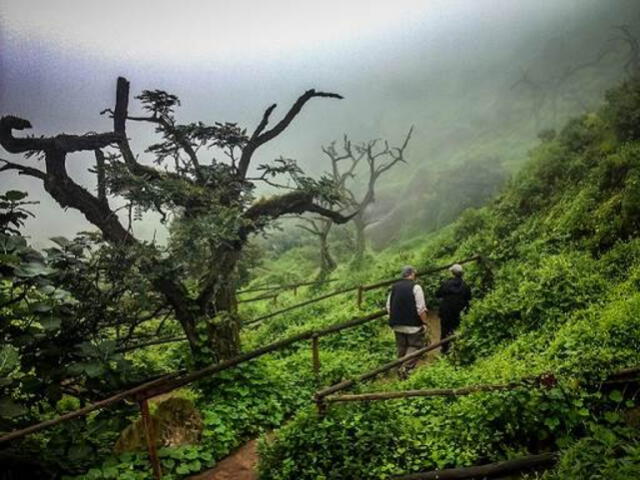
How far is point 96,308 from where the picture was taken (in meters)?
6.08

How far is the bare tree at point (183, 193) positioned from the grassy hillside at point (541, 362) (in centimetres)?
240

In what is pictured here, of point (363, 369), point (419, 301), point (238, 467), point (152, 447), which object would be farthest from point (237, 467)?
point (419, 301)

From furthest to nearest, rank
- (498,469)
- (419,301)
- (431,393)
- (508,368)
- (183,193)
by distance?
1. (419,301)
2. (183,193)
3. (508,368)
4. (431,393)
5. (498,469)

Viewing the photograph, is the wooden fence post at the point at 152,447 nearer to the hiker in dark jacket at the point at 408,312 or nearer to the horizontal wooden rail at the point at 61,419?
the horizontal wooden rail at the point at 61,419

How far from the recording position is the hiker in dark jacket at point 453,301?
28.2 ft

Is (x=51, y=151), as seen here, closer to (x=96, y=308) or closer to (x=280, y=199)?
(x=96, y=308)

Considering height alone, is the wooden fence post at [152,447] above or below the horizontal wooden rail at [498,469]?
above

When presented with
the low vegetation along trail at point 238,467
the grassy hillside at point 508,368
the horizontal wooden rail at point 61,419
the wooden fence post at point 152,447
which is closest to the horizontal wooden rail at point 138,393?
the horizontal wooden rail at point 61,419

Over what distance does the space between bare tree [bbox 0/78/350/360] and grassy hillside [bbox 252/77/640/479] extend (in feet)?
7.86

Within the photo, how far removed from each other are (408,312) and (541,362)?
254 centimetres

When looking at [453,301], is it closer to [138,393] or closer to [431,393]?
[431,393]

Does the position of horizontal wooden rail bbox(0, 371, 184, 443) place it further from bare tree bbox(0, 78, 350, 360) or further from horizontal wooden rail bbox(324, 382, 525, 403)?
bare tree bbox(0, 78, 350, 360)

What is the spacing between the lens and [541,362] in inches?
213

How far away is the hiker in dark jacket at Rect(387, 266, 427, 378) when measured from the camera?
303 inches
